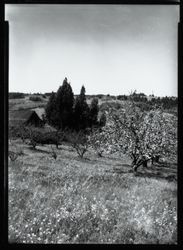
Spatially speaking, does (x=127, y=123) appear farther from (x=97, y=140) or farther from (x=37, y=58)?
(x=37, y=58)

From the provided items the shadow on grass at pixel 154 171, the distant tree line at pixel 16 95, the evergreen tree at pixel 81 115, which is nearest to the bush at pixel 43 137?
the evergreen tree at pixel 81 115

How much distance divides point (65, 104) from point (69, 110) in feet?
0.33

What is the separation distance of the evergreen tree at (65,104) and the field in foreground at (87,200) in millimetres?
408

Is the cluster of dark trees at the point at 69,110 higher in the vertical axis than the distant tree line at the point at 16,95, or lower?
lower

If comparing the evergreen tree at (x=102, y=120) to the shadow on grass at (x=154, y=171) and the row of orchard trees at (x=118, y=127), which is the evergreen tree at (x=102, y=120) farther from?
the shadow on grass at (x=154, y=171)

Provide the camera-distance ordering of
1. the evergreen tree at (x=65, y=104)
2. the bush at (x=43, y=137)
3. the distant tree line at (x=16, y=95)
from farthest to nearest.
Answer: the bush at (x=43, y=137) < the evergreen tree at (x=65, y=104) < the distant tree line at (x=16, y=95)

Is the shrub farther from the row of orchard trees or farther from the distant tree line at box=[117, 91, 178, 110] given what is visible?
the distant tree line at box=[117, 91, 178, 110]

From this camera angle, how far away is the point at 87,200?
417 cm

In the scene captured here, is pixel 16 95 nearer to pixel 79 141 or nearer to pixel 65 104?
pixel 65 104

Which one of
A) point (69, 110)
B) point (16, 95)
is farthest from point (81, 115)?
point (16, 95)

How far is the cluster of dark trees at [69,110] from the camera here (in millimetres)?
4098
